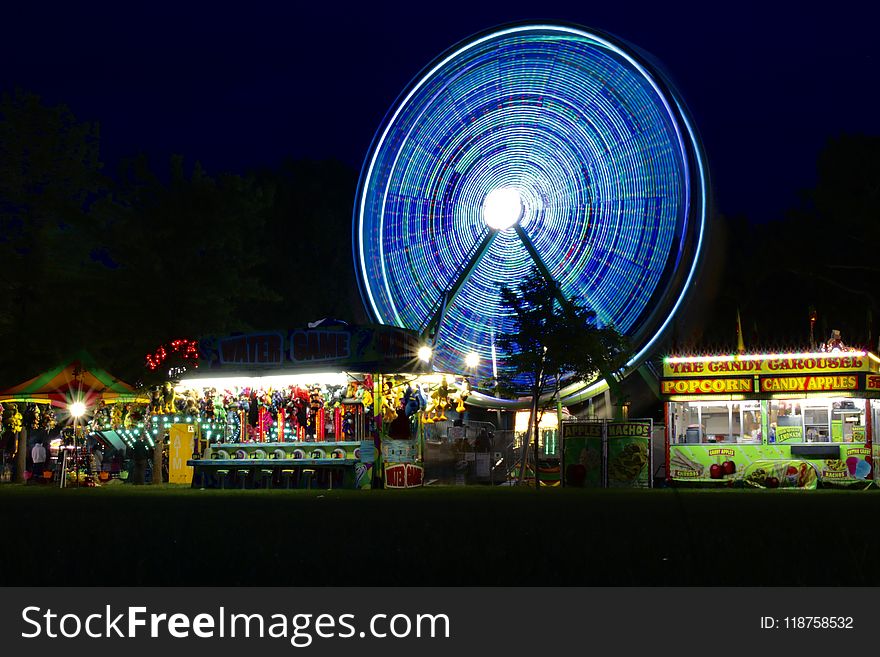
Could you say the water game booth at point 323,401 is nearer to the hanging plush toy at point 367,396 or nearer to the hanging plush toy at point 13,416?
the hanging plush toy at point 367,396

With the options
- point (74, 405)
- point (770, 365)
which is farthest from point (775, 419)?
point (74, 405)

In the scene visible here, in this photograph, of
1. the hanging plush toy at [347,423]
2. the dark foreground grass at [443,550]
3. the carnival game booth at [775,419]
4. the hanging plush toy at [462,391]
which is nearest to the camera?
the dark foreground grass at [443,550]

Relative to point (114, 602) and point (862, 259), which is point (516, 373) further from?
point (114, 602)

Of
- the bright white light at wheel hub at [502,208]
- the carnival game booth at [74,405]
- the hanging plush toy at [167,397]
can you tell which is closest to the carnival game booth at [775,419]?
the bright white light at wheel hub at [502,208]

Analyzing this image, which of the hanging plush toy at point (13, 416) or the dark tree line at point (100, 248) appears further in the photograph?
the dark tree line at point (100, 248)

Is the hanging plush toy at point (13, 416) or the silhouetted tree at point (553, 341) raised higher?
the silhouetted tree at point (553, 341)

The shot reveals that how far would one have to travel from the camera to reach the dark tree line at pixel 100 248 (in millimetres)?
35438

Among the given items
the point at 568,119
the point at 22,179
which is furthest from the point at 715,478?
the point at 22,179

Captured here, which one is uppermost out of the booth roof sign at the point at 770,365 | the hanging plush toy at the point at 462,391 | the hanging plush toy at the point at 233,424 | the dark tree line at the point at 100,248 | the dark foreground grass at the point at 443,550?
the dark tree line at the point at 100,248

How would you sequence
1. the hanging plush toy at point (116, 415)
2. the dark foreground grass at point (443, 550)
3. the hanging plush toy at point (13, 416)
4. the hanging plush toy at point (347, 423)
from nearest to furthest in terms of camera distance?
the dark foreground grass at point (443, 550) → the hanging plush toy at point (347, 423) → the hanging plush toy at point (116, 415) → the hanging plush toy at point (13, 416)

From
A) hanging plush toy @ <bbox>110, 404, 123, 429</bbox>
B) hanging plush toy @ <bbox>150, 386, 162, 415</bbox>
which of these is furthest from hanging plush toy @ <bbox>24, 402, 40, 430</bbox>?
hanging plush toy @ <bbox>150, 386, 162, 415</bbox>

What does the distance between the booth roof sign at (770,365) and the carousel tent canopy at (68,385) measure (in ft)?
42.6

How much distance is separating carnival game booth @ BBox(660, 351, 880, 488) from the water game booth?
17.9 ft

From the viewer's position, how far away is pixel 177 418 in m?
30.3
